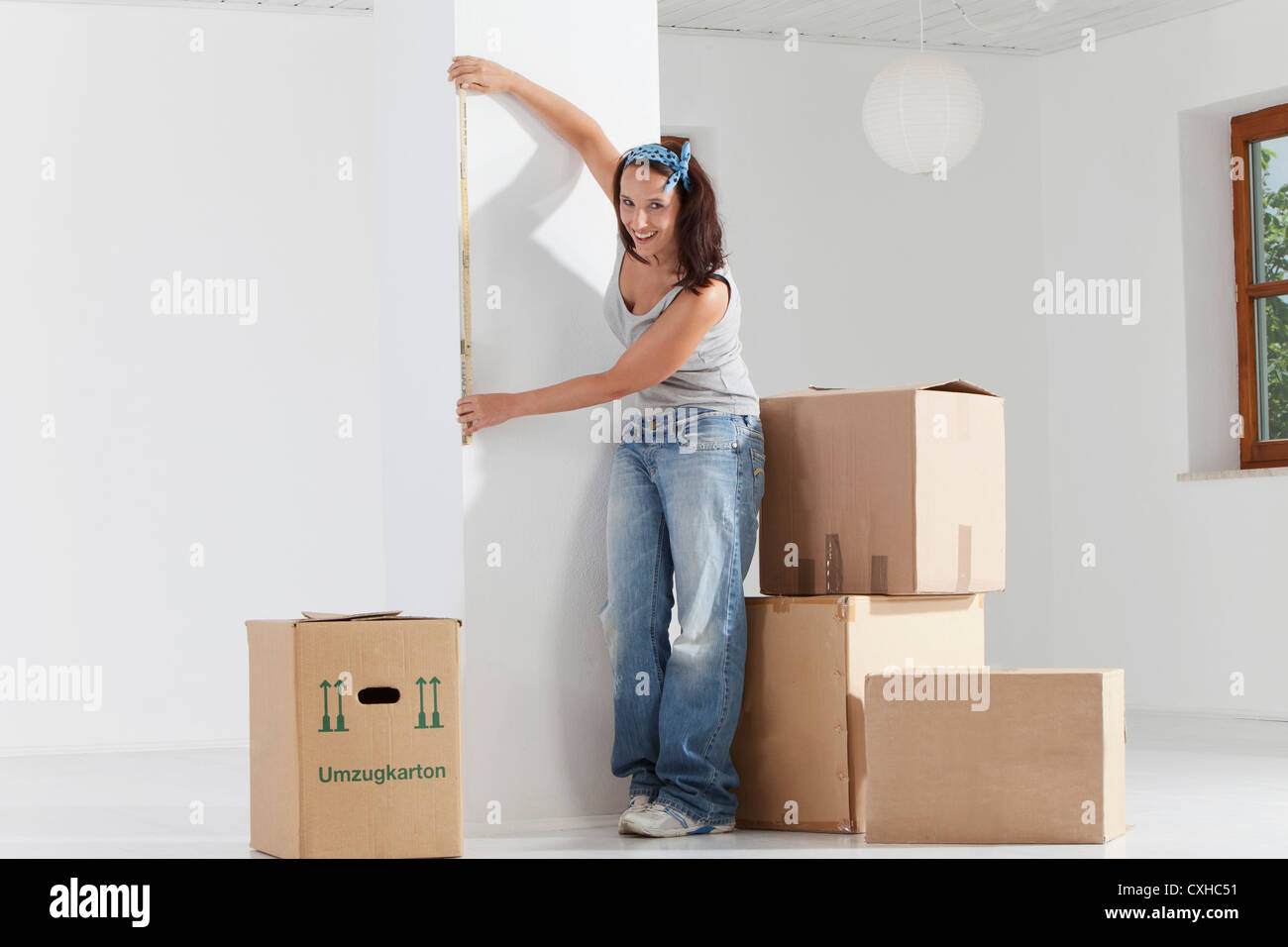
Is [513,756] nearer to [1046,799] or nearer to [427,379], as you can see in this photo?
[427,379]

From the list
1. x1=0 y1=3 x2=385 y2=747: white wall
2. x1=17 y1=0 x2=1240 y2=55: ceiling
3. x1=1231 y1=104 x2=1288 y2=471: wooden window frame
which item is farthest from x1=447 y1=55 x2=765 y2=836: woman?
x1=1231 y1=104 x2=1288 y2=471: wooden window frame

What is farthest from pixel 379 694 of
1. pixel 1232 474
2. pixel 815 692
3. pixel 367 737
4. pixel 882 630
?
pixel 1232 474

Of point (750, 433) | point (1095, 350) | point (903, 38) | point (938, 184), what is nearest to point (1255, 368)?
point (1095, 350)

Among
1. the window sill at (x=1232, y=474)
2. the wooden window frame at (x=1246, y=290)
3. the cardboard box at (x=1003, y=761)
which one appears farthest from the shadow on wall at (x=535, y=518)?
the wooden window frame at (x=1246, y=290)

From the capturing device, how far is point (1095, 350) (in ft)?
17.6

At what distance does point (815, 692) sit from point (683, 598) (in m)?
0.28

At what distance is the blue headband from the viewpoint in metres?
2.68

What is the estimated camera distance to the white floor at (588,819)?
247 centimetres

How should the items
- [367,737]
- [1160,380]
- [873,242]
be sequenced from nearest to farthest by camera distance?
1. [367,737]
2. [1160,380]
3. [873,242]

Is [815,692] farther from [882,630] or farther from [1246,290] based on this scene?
[1246,290]

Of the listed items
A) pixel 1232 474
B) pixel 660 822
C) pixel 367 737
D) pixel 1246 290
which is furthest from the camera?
pixel 1246 290

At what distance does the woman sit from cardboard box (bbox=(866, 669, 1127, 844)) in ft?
1.05

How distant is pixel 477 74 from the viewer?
2771mm

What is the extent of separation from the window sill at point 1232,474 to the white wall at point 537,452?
8.75ft
